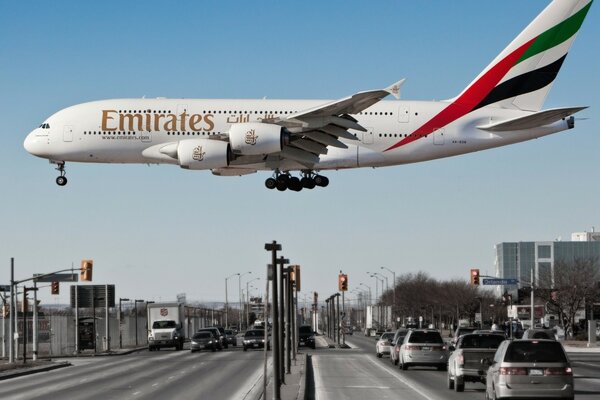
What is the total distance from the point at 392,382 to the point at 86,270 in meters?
29.8

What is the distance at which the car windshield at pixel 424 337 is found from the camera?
134ft

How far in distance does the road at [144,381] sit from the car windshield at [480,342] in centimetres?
630

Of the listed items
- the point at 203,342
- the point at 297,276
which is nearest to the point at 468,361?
the point at 297,276

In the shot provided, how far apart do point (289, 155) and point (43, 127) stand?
11868mm

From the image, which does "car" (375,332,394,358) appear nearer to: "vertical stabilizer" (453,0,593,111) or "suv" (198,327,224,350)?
"vertical stabilizer" (453,0,593,111)

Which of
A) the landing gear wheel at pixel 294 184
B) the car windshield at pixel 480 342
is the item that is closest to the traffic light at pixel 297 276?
the landing gear wheel at pixel 294 184

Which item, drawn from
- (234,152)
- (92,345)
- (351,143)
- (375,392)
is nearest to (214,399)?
(375,392)

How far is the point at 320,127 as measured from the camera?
47031 millimetres

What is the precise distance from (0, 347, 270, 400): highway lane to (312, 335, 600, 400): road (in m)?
2.58

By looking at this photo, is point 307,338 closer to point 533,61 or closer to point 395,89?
point 533,61

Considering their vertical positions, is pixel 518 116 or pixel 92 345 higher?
pixel 518 116

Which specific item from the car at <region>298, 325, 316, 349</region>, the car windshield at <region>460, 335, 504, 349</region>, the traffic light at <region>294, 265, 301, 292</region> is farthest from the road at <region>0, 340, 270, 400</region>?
the car at <region>298, 325, 316, 349</region>

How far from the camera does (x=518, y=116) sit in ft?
177

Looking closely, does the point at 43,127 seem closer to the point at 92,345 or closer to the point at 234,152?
the point at 234,152
